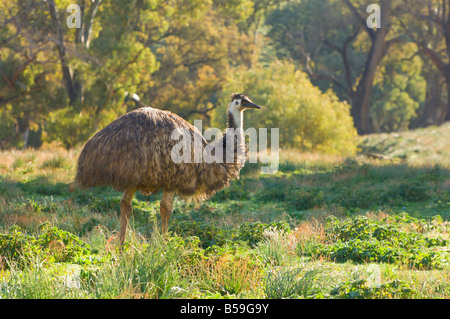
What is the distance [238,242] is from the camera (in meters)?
7.75

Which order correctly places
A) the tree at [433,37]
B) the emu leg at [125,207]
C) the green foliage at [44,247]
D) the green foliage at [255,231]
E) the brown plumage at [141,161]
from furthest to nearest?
the tree at [433,37], the green foliage at [255,231], the emu leg at [125,207], the brown plumage at [141,161], the green foliage at [44,247]

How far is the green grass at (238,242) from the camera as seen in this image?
18.8 feet

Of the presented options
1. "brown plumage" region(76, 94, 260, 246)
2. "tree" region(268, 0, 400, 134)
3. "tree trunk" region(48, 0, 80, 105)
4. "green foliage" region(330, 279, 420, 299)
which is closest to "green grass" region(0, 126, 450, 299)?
"green foliage" region(330, 279, 420, 299)

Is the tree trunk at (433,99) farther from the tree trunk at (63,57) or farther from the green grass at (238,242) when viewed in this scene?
the green grass at (238,242)

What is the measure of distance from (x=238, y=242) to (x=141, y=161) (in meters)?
1.78

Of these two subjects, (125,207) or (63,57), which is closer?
(125,207)

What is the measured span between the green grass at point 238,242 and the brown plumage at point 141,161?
2.06ft

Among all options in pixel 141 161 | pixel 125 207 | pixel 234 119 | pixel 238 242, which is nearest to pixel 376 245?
pixel 238 242

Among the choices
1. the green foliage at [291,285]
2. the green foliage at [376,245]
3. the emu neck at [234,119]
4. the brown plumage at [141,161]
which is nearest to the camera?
the green foliage at [291,285]

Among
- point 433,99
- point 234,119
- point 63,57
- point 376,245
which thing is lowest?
point 376,245

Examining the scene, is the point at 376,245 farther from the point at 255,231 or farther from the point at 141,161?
the point at 141,161

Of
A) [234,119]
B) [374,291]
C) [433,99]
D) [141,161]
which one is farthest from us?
[433,99]

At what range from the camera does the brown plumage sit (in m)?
7.07

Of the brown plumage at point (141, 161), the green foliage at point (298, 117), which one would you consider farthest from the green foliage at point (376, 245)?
the green foliage at point (298, 117)
